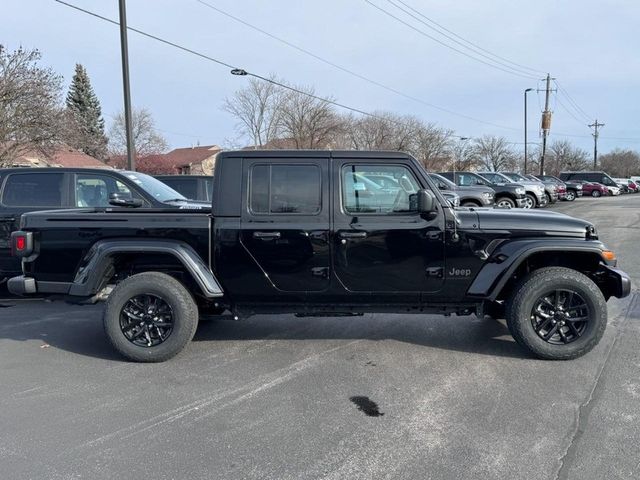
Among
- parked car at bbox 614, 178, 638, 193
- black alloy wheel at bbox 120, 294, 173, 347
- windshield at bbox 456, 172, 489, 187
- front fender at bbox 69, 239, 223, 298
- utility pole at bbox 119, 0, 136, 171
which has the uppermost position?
utility pole at bbox 119, 0, 136, 171

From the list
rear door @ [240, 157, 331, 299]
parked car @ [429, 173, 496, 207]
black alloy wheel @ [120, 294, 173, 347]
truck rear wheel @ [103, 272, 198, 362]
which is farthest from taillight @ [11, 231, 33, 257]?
parked car @ [429, 173, 496, 207]

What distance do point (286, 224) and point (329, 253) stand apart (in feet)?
1.56

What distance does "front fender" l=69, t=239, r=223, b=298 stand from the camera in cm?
466

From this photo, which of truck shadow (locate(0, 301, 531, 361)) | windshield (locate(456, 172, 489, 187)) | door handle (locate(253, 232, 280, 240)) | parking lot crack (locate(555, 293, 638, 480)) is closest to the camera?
parking lot crack (locate(555, 293, 638, 480))

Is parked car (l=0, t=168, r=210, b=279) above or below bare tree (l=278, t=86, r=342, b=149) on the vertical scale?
below

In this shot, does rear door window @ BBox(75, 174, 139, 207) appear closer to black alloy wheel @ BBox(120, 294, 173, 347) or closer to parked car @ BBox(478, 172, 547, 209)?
black alloy wheel @ BBox(120, 294, 173, 347)

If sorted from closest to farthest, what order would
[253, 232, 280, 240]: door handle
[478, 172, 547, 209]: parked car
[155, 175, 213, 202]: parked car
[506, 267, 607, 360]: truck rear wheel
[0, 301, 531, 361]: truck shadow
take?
[506, 267, 607, 360]: truck rear wheel
[253, 232, 280, 240]: door handle
[0, 301, 531, 361]: truck shadow
[155, 175, 213, 202]: parked car
[478, 172, 547, 209]: parked car

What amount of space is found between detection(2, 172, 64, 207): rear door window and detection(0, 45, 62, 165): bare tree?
45.8ft

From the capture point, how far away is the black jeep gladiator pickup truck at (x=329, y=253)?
15.3 feet

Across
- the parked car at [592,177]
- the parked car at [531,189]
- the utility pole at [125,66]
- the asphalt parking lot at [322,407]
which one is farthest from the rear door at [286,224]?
the parked car at [592,177]

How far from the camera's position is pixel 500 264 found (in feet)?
15.3

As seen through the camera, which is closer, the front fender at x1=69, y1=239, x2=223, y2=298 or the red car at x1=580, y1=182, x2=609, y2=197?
the front fender at x1=69, y1=239, x2=223, y2=298

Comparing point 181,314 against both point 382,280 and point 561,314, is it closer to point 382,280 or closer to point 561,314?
point 382,280

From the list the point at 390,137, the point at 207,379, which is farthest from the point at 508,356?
the point at 390,137
